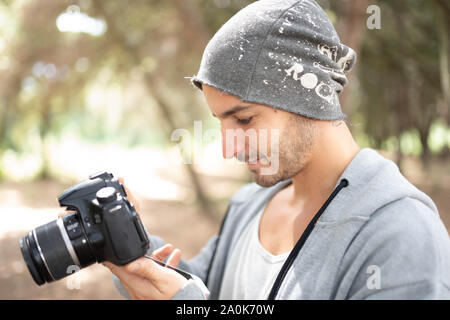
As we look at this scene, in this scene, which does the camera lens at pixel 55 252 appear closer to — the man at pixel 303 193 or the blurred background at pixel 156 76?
the man at pixel 303 193

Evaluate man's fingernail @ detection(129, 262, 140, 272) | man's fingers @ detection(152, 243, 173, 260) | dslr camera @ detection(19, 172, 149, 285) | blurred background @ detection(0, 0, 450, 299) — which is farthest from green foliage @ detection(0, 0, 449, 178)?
man's fingernail @ detection(129, 262, 140, 272)

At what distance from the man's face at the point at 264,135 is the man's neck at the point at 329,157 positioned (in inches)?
1.5

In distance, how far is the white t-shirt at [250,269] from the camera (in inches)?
57.3

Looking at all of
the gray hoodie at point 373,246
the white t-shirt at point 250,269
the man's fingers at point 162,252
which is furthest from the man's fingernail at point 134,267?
the white t-shirt at point 250,269

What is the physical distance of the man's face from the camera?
1432mm

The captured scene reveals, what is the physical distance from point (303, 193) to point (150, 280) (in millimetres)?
751

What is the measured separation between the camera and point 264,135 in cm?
145

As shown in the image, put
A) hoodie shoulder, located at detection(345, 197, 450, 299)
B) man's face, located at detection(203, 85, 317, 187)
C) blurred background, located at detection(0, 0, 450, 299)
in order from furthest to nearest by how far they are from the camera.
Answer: blurred background, located at detection(0, 0, 450, 299) → man's face, located at detection(203, 85, 317, 187) → hoodie shoulder, located at detection(345, 197, 450, 299)

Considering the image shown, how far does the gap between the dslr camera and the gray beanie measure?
1.88 ft

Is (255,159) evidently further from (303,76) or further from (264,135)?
(303,76)

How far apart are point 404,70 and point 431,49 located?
72cm

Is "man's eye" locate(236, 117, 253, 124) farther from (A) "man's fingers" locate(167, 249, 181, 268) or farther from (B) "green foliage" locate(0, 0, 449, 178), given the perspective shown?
(B) "green foliage" locate(0, 0, 449, 178)

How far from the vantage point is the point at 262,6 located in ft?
4.59

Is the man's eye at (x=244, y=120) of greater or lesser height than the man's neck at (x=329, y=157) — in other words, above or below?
above
